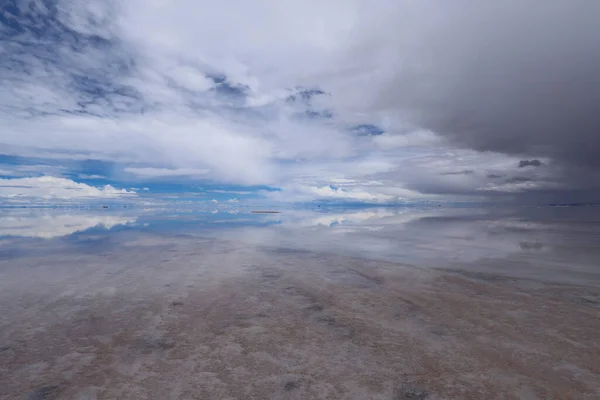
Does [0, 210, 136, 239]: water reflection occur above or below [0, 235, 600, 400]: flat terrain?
below

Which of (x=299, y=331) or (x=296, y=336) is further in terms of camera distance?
(x=299, y=331)

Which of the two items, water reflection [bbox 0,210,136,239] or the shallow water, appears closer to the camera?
the shallow water

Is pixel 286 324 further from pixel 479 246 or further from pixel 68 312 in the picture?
pixel 479 246

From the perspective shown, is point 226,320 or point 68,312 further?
point 68,312

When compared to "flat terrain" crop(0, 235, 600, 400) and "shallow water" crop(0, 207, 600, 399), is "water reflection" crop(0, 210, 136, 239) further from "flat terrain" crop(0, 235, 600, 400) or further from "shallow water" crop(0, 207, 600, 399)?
"flat terrain" crop(0, 235, 600, 400)

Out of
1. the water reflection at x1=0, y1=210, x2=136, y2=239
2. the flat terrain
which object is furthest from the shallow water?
the water reflection at x1=0, y1=210, x2=136, y2=239

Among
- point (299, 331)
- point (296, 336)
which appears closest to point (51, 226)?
point (299, 331)

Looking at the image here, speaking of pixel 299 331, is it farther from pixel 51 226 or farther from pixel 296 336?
pixel 51 226

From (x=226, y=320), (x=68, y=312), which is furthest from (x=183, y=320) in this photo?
(x=68, y=312)
